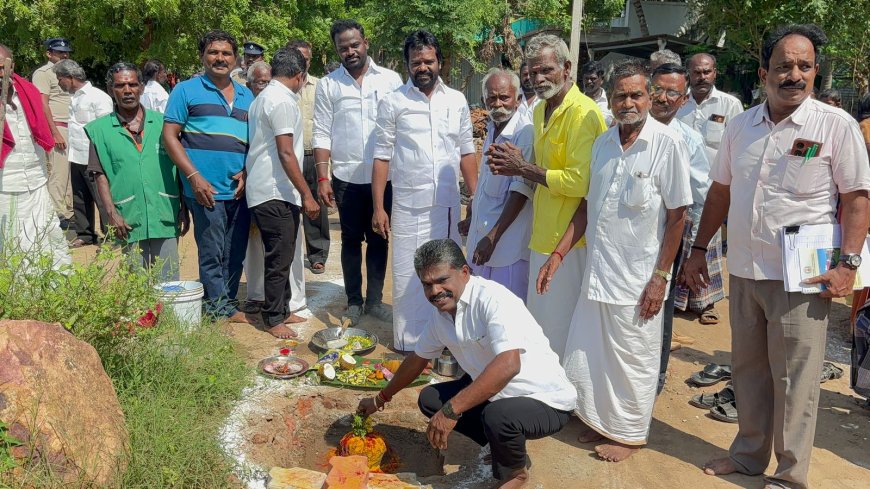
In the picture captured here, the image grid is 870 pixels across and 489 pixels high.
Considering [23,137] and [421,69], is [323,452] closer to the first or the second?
[421,69]

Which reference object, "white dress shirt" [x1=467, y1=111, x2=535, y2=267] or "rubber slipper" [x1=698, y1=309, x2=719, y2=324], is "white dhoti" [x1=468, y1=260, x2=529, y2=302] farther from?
"rubber slipper" [x1=698, y1=309, x2=719, y2=324]

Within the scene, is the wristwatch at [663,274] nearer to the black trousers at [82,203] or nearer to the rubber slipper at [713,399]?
the rubber slipper at [713,399]

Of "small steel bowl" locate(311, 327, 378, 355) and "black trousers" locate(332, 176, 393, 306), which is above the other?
"black trousers" locate(332, 176, 393, 306)

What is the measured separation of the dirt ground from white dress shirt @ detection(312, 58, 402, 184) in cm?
143

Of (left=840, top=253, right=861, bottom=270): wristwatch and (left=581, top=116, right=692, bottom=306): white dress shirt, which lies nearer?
(left=840, top=253, right=861, bottom=270): wristwatch

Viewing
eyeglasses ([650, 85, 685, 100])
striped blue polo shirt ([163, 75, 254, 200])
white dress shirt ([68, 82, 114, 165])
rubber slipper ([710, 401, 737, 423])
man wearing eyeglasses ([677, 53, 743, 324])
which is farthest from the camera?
white dress shirt ([68, 82, 114, 165])

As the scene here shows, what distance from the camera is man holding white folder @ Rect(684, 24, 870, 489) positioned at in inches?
121

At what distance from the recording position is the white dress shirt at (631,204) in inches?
137

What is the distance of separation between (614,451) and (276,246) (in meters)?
2.68

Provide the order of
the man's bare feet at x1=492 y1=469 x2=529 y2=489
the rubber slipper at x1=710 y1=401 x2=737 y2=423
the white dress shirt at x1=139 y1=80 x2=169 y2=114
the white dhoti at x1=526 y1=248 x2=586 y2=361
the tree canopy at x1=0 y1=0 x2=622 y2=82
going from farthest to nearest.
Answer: the tree canopy at x1=0 y1=0 x2=622 y2=82 < the white dress shirt at x1=139 y1=80 x2=169 y2=114 < the rubber slipper at x1=710 y1=401 x2=737 y2=423 < the white dhoti at x1=526 y1=248 x2=586 y2=361 < the man's bare feet at x1=492 y1=469 x2=529 y2=489

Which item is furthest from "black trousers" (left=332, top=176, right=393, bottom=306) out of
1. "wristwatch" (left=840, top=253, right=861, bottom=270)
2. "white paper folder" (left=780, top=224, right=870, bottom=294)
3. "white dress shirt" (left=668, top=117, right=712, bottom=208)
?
"wristwatch" (left=840, top=253, right=861, bottom=270)

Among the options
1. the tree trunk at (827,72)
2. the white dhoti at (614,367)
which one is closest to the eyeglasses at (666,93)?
the white dhoti at (614,367)

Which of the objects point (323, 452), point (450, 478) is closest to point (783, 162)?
point (450, 478)

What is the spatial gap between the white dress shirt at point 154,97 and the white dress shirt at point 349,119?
3652mm
